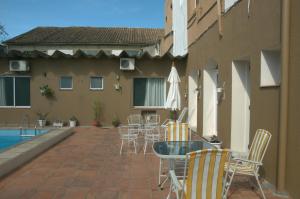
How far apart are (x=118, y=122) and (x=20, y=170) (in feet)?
25.3

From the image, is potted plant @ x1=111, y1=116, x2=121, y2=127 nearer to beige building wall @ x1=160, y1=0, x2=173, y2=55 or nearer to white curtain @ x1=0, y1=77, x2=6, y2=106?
white curtain @ x1=0, y1=77, x2=6, y2=106

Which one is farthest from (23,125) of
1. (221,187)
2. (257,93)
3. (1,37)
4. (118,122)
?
(1,37)

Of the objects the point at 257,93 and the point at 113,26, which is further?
the point at 113,26

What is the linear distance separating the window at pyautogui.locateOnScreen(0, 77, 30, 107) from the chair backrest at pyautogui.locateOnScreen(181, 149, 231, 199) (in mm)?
12310

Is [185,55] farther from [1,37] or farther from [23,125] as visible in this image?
[1,37]

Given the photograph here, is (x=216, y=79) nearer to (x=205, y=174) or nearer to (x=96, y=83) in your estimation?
(x=96, y=83)

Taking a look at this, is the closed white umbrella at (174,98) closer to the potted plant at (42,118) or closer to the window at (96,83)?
the window at (96,83)

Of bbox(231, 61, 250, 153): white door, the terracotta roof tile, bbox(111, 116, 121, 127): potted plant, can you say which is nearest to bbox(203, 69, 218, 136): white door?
bbox(231, 61, 250, 153): white door

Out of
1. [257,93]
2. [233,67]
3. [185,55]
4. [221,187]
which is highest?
[185,55]

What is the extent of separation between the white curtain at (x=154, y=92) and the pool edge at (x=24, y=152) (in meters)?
5.31

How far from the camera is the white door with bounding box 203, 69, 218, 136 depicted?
418 inches

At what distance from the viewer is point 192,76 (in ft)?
43.7

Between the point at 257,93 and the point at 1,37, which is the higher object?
the point at 1,37

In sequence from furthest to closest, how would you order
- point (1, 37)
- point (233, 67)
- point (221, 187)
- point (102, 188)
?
point (1, 37) → point (233, 67) → point (102, 188) → point (221, 187)
